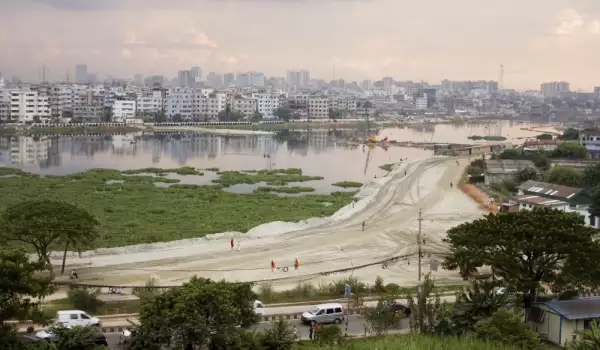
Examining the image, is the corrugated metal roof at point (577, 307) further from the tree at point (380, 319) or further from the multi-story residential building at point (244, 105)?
the multi-story residential building at point (244, 105)

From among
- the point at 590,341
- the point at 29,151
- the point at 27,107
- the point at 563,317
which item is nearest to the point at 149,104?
the point at 27,107

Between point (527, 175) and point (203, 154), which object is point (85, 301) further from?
point (203, 154)

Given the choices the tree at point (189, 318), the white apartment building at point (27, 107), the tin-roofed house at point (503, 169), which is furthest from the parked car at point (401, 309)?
the white apartment building at point (27, 107)

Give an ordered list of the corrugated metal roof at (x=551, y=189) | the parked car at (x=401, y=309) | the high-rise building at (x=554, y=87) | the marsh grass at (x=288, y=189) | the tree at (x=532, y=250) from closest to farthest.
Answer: the tree at (x=532, y=250)
the parked car at (x=401, y=309)
the corrugated metal roof at (x=551, y=189)
the marsh grass at (x=288, y=189)
the high-rise building at (x=554, y=87)

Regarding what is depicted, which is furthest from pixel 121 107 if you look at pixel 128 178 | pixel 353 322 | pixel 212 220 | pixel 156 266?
pixel 353 322

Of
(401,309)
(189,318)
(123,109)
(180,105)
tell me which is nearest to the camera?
(189,318)

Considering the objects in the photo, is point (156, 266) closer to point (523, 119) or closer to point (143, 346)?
point (143, 346)

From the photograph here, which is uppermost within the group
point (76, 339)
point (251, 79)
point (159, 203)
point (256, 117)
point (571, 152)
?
point (251, 79)
